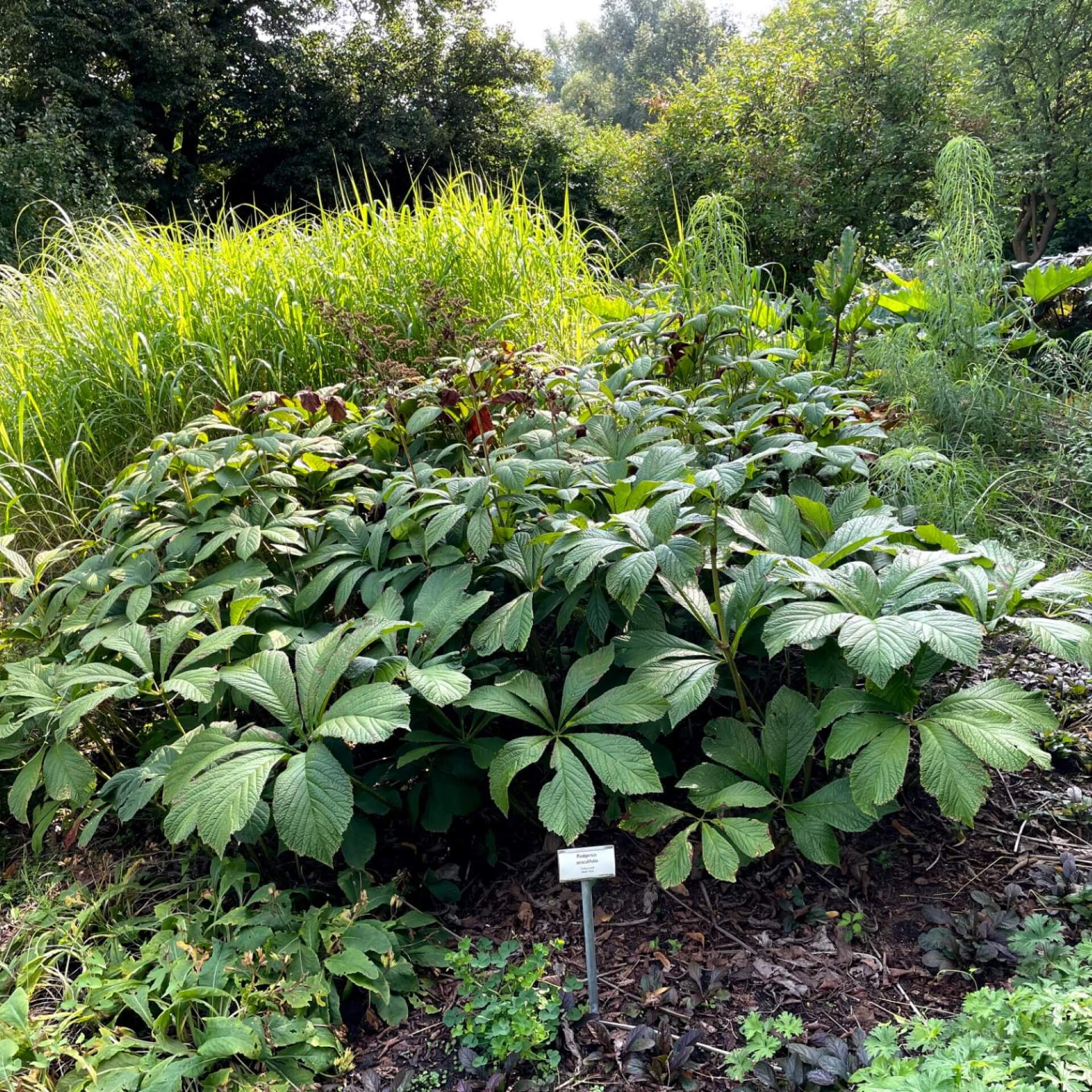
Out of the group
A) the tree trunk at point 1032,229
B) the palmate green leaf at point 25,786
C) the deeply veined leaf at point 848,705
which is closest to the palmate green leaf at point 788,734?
the deeply veined leaf at point 848,705

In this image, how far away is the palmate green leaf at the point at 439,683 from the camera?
1280 millimetres

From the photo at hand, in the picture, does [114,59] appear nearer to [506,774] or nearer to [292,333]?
[292,333]

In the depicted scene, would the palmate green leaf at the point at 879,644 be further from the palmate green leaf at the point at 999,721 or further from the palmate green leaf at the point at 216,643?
the palmate green leaf at the point at 216,643

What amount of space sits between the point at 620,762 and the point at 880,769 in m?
0.40

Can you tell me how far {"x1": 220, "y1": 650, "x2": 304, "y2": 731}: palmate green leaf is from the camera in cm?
132

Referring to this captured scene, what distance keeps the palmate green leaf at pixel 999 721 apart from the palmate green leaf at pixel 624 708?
1.41 feet

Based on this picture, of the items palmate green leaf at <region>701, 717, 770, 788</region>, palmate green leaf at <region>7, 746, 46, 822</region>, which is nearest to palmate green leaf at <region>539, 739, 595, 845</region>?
palmate green leaf at <region>701, 717, 770, 788</region>

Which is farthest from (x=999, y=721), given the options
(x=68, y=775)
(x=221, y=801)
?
(x=68, y=775)

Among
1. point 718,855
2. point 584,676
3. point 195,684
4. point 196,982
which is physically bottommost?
point 196,982

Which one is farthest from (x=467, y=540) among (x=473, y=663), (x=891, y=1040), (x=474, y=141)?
(x=474, y=141)

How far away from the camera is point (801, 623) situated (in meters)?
1.21

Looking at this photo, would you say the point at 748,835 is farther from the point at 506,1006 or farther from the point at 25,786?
the point at 25,786

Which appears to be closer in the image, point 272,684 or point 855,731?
point 855,731

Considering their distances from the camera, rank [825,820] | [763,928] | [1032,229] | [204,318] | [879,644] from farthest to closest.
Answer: [1032,229], [204,318], [763,928], [825,820], [879,644]
